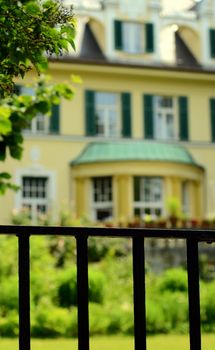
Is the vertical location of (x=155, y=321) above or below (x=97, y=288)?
below

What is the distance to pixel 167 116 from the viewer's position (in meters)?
24.4

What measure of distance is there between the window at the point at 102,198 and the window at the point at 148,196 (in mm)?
839

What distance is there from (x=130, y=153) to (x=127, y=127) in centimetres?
126

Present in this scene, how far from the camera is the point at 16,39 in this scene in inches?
67.3

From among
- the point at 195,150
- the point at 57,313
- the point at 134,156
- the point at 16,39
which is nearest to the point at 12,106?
the point at 16,39

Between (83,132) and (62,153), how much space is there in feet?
3.20

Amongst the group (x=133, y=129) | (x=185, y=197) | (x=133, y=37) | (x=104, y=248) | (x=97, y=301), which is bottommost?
(x=97, y=301)

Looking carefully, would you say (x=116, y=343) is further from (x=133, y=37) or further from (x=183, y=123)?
(x=133, y=37)

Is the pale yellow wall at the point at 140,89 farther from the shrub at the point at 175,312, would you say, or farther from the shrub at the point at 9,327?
the shrub at the point at 9,327

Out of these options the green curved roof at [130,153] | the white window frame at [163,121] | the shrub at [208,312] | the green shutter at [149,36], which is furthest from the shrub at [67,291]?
the green shutter at [149,36]

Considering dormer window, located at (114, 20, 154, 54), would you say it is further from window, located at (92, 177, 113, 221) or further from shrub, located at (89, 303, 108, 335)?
shrub, located at (89, 303, 108, 335)

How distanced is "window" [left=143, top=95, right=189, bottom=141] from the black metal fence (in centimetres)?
2218

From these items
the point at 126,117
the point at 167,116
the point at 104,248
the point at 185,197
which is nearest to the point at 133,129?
the point at 126,117

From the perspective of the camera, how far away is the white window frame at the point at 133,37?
24344 millimetres
